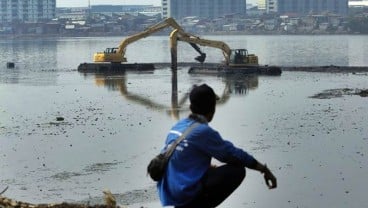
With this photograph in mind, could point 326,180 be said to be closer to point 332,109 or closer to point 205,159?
point 205,159

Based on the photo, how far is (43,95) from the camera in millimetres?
42438

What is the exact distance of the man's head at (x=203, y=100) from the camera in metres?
6.43

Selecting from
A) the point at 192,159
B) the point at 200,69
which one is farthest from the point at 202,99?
the point at 200,69

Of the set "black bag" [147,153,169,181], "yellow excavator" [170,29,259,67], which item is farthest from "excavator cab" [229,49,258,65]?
"black bag" [147,153,169,181]

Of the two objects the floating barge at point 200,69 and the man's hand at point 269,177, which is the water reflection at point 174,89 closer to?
the floating barge at point 200,69

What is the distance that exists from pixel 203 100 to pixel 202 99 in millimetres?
11

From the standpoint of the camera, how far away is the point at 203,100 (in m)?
6.45

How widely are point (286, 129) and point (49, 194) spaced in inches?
463

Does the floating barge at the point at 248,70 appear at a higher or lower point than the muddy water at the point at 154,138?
higher

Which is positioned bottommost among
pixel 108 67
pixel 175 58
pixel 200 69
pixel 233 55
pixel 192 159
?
pixel 200 69

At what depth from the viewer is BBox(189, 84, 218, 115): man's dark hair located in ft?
21.1

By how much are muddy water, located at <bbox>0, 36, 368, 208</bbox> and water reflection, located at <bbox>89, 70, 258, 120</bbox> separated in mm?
97

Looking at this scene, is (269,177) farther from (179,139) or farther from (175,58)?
(175,58)

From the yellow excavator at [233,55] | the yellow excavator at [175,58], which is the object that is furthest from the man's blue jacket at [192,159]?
the yellow excavator at [233,55]
